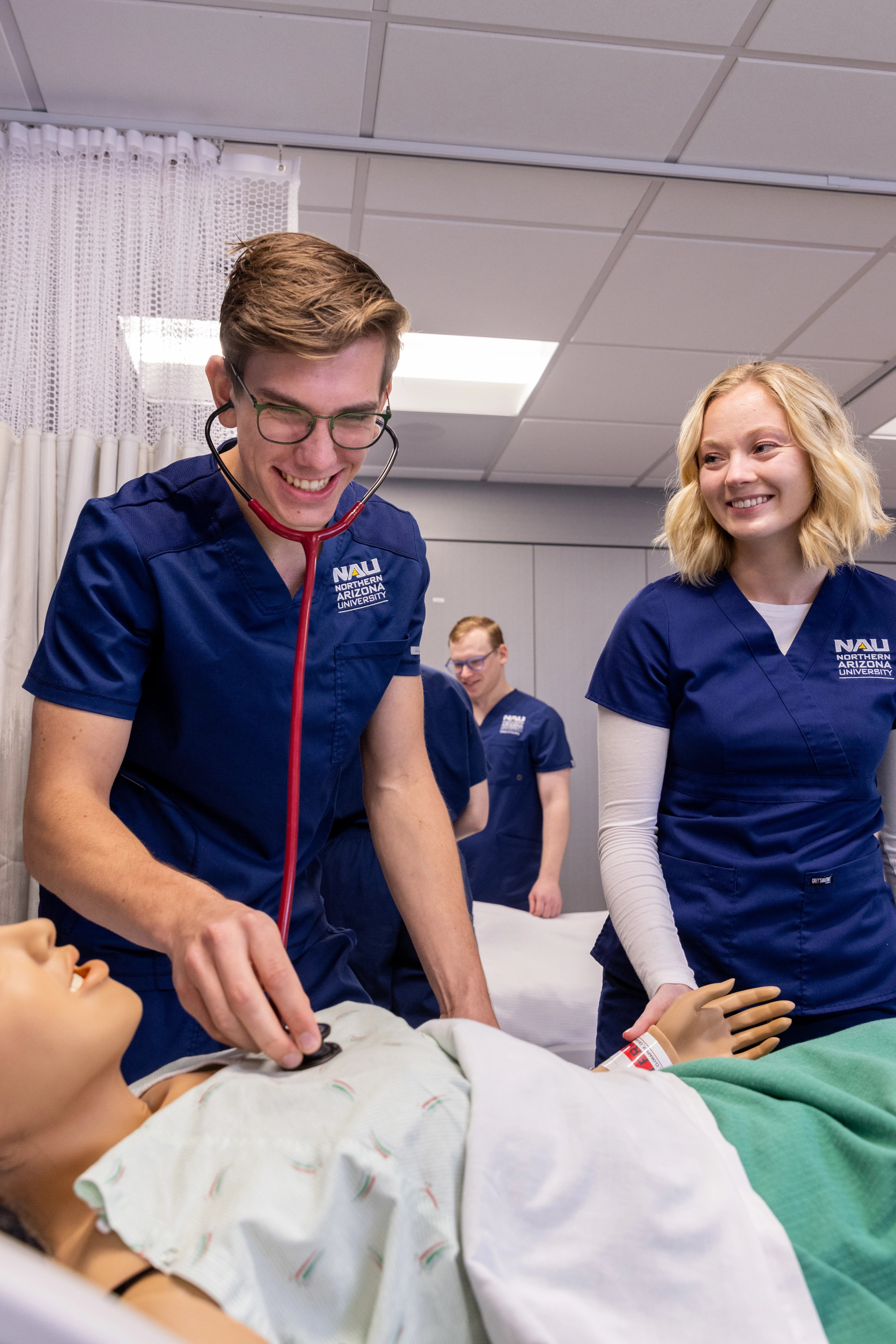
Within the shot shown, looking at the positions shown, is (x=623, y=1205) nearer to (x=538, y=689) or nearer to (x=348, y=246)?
(x=348, y=246)

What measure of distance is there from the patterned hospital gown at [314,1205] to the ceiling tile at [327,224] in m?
2.32

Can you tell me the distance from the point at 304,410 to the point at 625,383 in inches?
114

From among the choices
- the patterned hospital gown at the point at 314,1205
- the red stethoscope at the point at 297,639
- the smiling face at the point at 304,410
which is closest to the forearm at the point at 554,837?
the red stethoscope at the point at 297,639

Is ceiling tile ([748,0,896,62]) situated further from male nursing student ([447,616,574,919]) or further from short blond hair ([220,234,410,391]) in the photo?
male nursing student ([447,616,574,919])

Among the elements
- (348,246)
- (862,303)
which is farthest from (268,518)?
(862,303)

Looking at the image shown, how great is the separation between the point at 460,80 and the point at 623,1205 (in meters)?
2.15

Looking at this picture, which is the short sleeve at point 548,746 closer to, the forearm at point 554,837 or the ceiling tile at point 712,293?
the forearm at point 554,837

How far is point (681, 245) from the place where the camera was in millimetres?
2688

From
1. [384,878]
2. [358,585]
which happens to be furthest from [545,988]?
[358,585]

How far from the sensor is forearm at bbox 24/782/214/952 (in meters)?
0.84

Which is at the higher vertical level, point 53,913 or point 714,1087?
point 53,913

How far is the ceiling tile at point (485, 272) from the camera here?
8.72ft

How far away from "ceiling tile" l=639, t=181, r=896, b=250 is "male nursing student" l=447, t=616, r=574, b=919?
151 centimetres

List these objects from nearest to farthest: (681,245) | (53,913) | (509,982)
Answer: (53,913), (509,982), (681,245)
